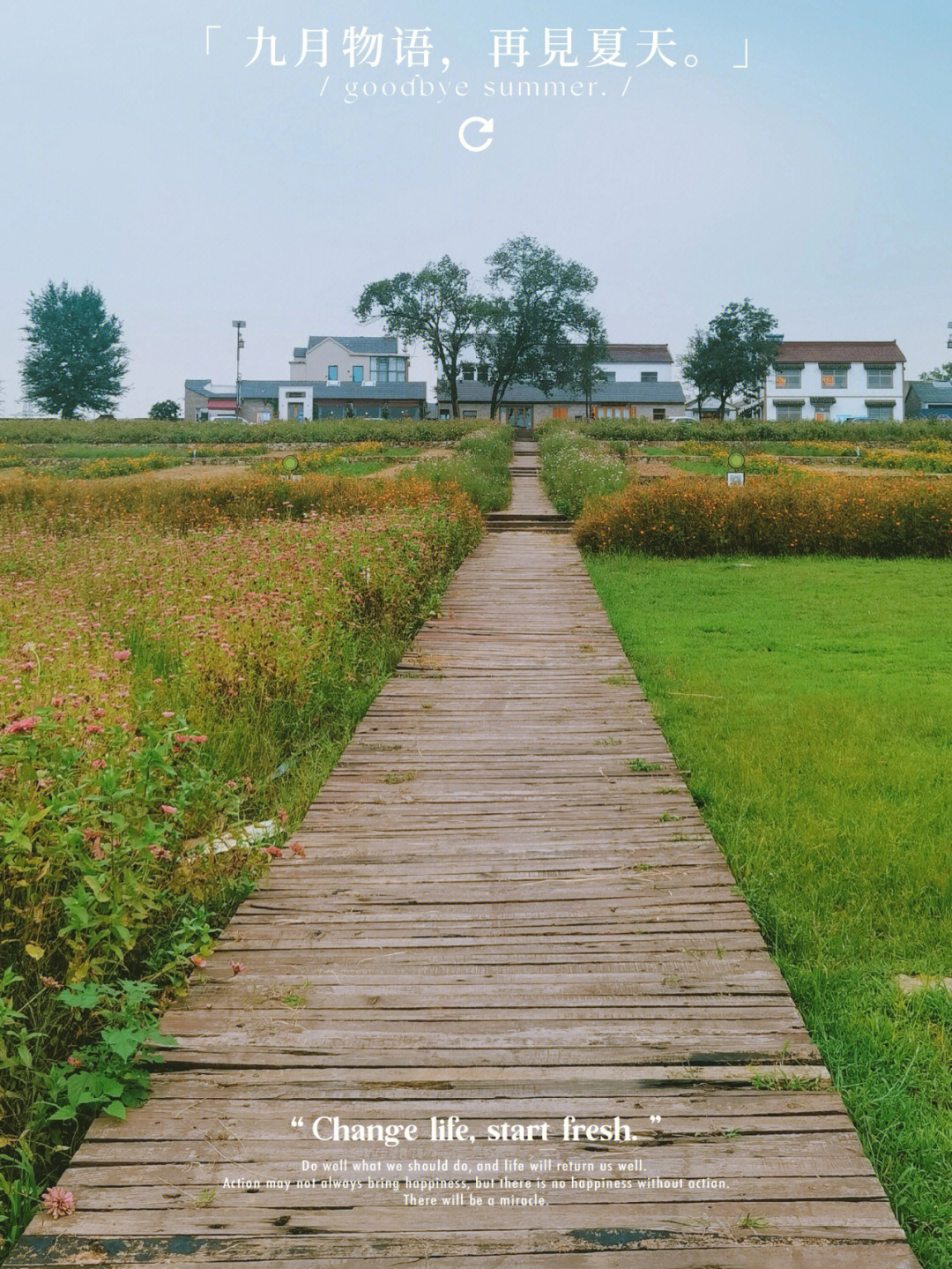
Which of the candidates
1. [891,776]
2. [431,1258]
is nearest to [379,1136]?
[431,1258]

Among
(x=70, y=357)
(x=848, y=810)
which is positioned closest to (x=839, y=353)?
(x=70, y=357)

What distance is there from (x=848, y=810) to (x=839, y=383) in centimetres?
6809

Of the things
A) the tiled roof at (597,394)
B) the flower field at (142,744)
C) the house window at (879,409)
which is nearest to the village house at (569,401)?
the tiled roof at (597,394)

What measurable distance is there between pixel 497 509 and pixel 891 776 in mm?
13554

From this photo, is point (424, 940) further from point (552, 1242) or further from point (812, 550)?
point (812, 550)

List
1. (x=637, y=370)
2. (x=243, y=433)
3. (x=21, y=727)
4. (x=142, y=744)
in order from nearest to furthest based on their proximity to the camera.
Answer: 1. (x=21, y=727)
2. (x=142, y=744)
3. (x=243, y=433)
4. (x=637, y=370)

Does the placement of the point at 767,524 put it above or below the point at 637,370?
below

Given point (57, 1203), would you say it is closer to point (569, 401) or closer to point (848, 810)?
point (848, 810)

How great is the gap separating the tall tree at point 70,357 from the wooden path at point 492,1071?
73252 mm

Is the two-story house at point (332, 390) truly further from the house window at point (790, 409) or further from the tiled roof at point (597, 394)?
the house window at point (790, 409)

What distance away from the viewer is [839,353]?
65812mm

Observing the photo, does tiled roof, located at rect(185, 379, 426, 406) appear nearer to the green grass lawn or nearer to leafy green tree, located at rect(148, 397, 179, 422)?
leafy green tree, located at rect(148, 397, 179, 422)

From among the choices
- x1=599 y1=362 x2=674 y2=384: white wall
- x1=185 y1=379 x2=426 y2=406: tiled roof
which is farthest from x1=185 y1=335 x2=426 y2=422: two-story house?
x1=599 y1=362 x2=674 y2=384: white wall

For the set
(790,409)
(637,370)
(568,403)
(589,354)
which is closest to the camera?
(589,354)
